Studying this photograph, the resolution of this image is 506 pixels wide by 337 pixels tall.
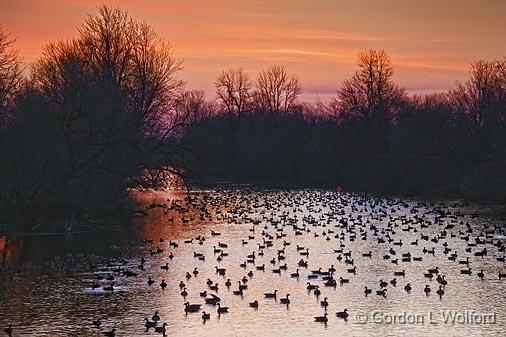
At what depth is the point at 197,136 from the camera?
93.4 m

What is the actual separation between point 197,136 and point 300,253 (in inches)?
2101

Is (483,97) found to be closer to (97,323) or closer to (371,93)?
(371,93)

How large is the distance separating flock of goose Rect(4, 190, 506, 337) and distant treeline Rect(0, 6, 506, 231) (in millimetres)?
4395

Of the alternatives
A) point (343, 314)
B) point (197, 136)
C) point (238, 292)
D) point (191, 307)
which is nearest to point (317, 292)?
point (238, 292)

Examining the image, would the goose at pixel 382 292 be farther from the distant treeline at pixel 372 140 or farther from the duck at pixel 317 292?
the distant treeline at pixel 372 140

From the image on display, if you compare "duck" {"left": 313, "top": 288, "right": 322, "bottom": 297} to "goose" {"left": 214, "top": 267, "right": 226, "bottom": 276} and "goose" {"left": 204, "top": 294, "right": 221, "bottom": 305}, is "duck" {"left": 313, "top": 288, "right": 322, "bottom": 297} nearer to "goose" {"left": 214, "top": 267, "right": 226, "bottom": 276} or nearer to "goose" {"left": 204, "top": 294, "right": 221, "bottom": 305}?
"goose" {"left": 204, "top": 294, "right": 221, "bottom": 305}

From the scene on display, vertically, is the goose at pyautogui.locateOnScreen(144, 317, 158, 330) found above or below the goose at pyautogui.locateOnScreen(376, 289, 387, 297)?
below

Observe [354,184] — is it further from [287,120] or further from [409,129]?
[287,120]

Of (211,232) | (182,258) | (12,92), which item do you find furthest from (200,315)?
(12,92)

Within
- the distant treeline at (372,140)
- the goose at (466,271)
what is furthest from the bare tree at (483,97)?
the goose at (466,271)

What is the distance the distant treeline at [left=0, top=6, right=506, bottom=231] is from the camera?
43.0 metres

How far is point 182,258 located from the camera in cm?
4038

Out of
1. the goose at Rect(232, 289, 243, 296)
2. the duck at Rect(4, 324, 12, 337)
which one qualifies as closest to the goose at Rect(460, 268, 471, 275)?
the goose at Rect(232, 289, 243, 296)

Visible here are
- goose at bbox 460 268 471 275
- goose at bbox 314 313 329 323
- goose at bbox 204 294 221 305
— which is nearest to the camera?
goose at bbox 314 313 329 323
